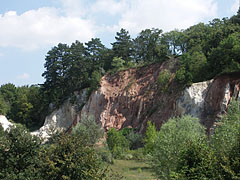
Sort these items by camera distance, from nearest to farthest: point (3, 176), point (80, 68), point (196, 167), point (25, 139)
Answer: point (196, 167) < point (3, 176) < point (25, 139) < point (80, 68)

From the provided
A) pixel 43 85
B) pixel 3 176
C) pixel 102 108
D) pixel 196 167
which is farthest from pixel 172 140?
pixel 43 85

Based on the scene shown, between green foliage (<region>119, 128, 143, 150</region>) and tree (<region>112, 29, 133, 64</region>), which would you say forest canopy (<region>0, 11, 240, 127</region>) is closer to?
tree (<region>112, 29, 133, 64</region>)

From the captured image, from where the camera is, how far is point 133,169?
26688 millimetres

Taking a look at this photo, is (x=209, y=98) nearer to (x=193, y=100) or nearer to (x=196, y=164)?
(x=193, y=100)

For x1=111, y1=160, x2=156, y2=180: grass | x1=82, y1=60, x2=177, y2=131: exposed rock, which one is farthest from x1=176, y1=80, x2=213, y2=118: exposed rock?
x1=111, y1=160, x2=156, y2=180: grass

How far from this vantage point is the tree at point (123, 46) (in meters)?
54.1

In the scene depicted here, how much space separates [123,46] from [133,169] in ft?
Answer: 103

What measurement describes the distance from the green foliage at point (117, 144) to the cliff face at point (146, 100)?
15.6 feet

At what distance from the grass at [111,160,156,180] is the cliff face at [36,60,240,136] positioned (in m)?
8.07

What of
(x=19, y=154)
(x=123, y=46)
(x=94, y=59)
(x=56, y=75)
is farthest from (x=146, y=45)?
(x=19, y=154)

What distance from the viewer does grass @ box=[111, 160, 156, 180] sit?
22.8 meters

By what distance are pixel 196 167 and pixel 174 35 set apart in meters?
45.0

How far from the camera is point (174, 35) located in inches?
2076

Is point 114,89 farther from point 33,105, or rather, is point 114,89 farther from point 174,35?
point 33,105
